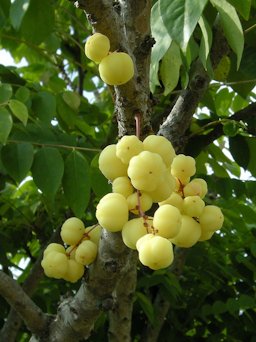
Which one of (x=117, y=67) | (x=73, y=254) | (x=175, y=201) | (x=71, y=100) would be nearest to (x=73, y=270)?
(x=73, y=254)

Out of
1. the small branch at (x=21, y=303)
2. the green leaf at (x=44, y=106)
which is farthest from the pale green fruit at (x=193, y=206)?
the green leaf at (x=44, y=106)

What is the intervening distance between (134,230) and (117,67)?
214 mm

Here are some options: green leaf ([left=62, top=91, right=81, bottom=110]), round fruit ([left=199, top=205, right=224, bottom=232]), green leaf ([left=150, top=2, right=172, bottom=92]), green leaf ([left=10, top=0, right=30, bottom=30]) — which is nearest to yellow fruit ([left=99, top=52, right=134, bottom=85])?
green leaf ([left=150, top=2, right=172, bottom=92])

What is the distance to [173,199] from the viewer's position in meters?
0.82

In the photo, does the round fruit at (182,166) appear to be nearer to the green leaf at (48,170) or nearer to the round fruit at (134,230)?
the round fruit at (134,230)

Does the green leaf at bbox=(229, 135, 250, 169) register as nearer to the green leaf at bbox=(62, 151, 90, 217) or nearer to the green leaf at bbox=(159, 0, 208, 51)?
the green leaf at bbox=(62, 151, 90, 217)

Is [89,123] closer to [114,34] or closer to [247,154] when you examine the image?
[247,154]

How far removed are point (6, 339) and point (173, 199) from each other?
2.99 ft

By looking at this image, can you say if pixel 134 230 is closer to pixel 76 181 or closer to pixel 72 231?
pixel 72 231

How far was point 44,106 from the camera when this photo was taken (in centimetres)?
159

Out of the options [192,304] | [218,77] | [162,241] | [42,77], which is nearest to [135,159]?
[162,241]

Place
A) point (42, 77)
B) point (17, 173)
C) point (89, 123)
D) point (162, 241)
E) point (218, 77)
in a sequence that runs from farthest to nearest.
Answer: point (42, 77)
point (89, 123)
point (218, 77)
point (17, 173)
point (162, 241)

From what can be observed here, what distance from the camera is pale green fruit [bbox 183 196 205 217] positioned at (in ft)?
2.67

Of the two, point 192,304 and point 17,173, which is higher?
point 17,173
